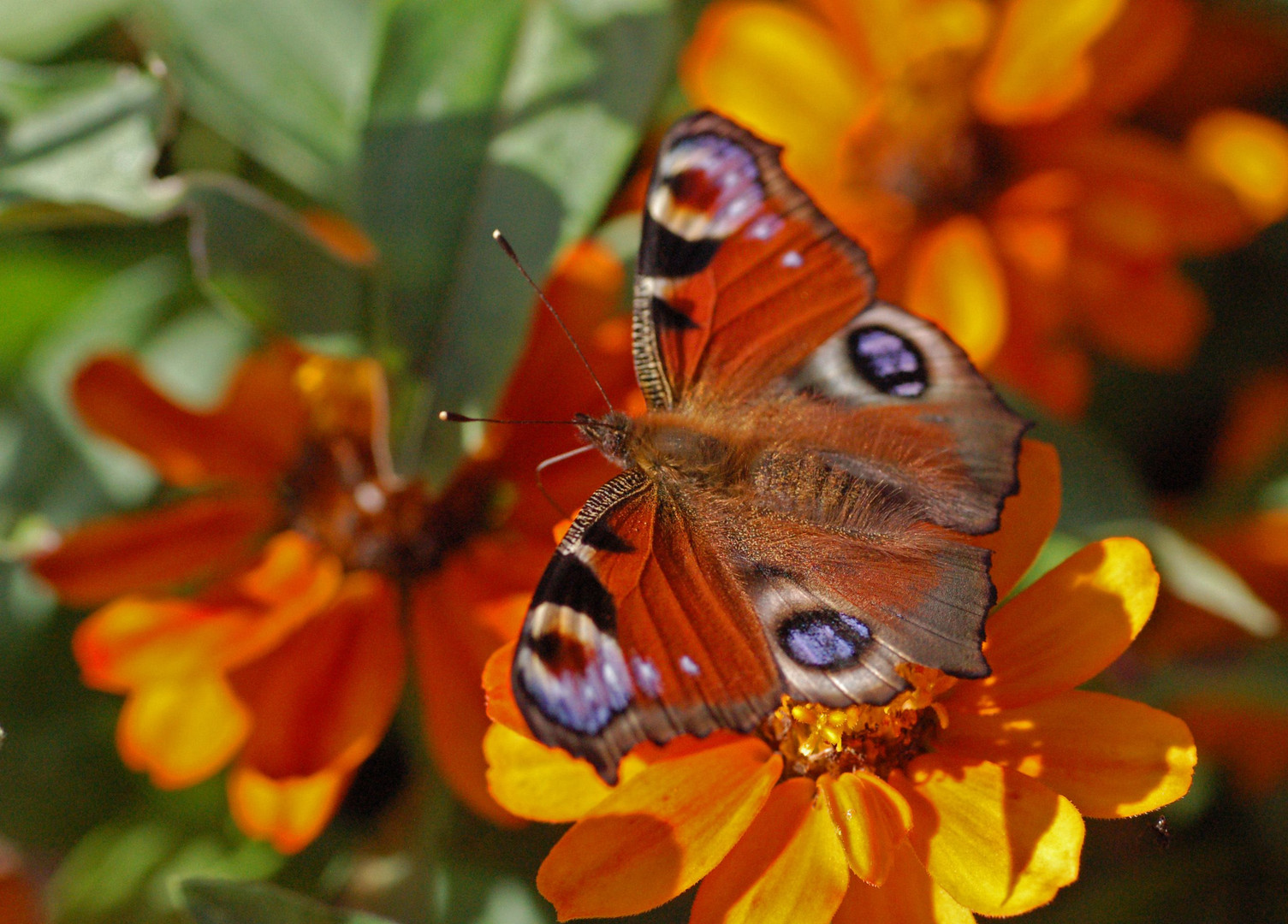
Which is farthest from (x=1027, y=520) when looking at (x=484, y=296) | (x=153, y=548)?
(x=153, y=548)

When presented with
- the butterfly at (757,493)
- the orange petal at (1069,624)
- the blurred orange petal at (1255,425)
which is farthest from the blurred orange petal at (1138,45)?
the orange petal at (1069,624)

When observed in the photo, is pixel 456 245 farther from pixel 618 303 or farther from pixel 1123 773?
pixel 1123 773

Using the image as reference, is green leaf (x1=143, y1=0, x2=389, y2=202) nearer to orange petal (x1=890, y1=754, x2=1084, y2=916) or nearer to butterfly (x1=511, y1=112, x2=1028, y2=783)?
butterfly (x1=511, y1=112, x2=1028, y2=783)

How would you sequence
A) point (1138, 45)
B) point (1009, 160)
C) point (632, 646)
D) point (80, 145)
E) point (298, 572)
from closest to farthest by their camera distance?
point (632, 646), point (80, 145), point (298, 572), point (1138, 45), point (1009, 160)

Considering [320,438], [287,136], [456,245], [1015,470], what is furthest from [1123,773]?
[287,136]

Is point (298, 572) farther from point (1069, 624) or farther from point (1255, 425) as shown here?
point (1255, 425)

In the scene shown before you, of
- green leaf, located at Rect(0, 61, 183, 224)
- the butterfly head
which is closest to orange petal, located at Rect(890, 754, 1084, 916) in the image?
the butterfly head
